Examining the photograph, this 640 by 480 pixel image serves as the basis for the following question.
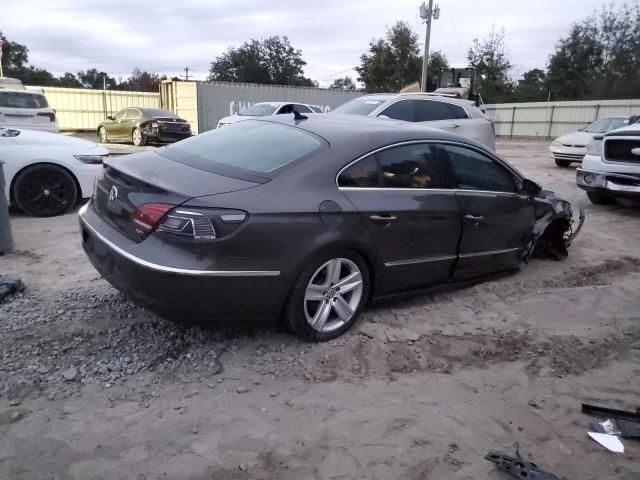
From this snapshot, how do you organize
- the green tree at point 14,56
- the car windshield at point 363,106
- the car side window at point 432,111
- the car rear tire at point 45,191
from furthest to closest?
the green tree at point 14,56 → the car side window at point 432,111 → the car windshield at point 363,106 → the car rear tire at point 45,191

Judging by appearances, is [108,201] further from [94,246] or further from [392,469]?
[392,469]

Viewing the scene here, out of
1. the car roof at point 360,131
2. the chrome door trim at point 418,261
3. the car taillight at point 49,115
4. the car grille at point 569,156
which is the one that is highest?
the car roof at point 360,131

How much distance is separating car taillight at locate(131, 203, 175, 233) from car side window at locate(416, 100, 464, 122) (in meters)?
7.41

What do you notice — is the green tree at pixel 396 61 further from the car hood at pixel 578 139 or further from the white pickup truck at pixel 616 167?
the white pickup truck at pixel 616 167

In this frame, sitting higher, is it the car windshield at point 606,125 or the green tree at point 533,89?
the green tree at point 533,89

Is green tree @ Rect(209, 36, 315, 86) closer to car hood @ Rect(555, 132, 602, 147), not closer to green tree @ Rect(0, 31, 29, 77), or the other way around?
green tree @ Rect(0, 31, 29, 77)

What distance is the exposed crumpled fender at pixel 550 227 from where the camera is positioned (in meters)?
5.34

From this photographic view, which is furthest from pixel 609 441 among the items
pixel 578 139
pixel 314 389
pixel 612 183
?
pixel 578 139

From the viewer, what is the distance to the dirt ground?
261 centimetres

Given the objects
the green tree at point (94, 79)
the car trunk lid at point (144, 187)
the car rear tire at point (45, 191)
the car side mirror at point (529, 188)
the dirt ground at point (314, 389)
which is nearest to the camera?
the dirt ground at point (314, 389)

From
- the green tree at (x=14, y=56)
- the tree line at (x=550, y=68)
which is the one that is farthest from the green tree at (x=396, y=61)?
the green tree at (x=14, y=56)

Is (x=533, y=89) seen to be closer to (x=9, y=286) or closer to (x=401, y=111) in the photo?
(x=401, y=111)

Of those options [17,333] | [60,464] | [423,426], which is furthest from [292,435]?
[17,333]

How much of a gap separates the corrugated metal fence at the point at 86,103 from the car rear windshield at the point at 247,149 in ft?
81.0
